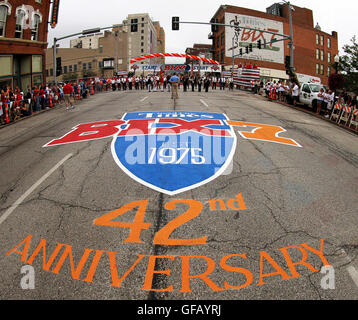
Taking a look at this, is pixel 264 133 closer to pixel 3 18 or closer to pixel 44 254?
pixel 44 254

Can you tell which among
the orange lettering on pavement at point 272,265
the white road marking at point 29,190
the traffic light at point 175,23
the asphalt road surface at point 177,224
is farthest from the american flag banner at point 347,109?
the traffic light at point 175,23

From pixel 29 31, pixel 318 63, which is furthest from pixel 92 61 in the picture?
pixel 29 31

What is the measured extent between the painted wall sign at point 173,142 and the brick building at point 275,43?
63.2 meters

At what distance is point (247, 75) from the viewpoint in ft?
134

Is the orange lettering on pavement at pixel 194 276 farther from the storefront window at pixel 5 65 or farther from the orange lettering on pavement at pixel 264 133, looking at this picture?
the storefront window at pixel 5 65

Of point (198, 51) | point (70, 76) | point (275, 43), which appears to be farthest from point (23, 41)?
point (198, 51)

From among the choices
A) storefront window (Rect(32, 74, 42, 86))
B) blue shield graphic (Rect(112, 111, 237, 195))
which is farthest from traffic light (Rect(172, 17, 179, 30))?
blue shield graphic (Rect(112, 111, 237, 195))

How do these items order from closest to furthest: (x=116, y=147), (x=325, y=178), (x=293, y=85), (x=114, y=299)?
1. (x=114, y=299)
2. (x=325, y=178)
3. (x=116, y=147)
4. (x=293, y=85)

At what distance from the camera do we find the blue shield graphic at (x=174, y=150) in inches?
287

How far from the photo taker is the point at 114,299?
368 cm

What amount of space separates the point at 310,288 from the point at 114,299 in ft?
7.66

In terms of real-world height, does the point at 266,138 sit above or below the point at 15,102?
below
